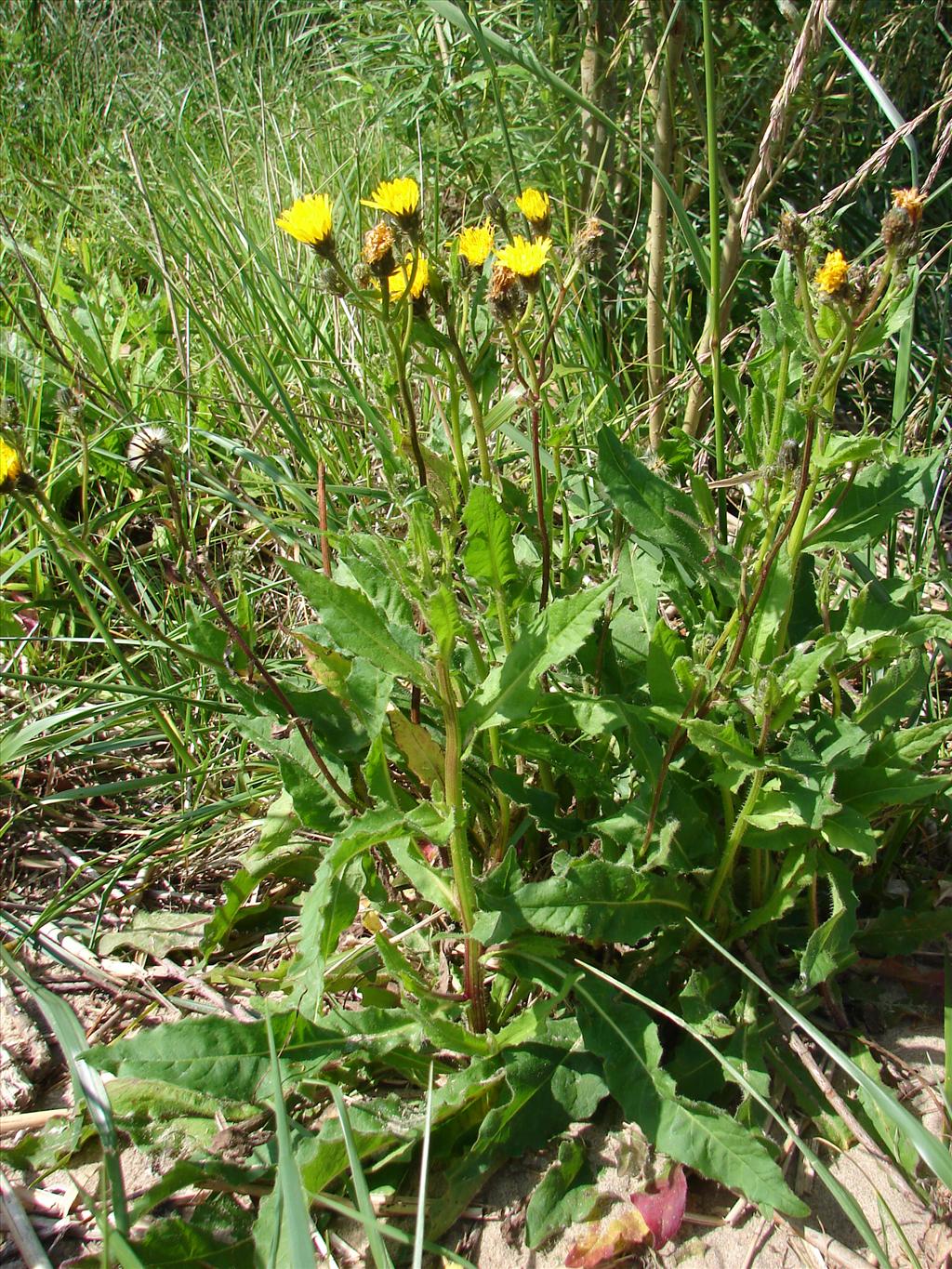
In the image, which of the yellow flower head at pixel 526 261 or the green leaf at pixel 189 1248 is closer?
the green leaf at pixel 189 1248

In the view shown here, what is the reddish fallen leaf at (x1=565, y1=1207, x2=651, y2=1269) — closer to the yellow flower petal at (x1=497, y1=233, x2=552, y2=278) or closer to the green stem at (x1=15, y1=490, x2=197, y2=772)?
the green stem at (x1=15, y1=490, x2=197, y2=772)

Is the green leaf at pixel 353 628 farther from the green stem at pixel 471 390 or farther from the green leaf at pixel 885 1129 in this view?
the green leaf at pixel 885 1129

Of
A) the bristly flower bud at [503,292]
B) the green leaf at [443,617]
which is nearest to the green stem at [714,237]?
the bristly flower bud at [503,292]

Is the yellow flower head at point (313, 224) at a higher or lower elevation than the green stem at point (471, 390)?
higher

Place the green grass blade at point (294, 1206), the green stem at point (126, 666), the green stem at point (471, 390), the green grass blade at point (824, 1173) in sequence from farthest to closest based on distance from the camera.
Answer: the green stem at point (126, 666)
the green stem at point (471, 390)
the green grass blade at point (824, 1173)
the green grass blade at point (294, 1206)

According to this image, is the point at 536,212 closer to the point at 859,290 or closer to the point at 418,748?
the point at 859,290

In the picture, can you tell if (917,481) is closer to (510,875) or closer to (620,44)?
(510,875)
